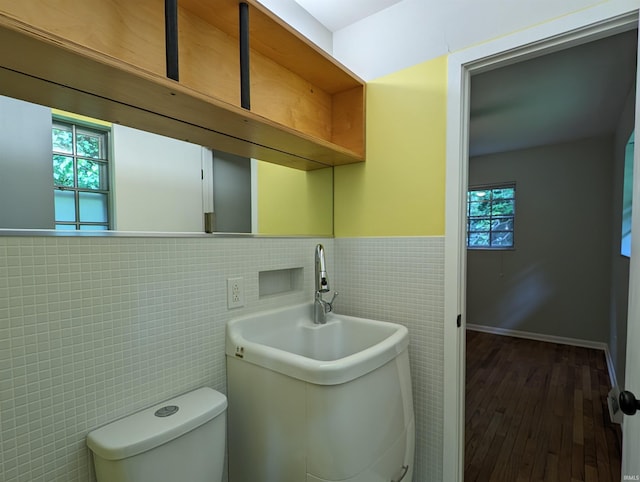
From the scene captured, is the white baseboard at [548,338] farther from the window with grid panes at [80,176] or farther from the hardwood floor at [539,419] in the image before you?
the window with grid panes at [80,176]

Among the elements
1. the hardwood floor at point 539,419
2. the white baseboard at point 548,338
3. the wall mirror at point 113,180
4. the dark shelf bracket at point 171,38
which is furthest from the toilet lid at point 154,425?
the white baseboard at point 548,338

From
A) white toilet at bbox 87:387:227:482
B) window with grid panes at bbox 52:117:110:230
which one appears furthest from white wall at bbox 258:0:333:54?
white toilet at bbox 87:387:227:482

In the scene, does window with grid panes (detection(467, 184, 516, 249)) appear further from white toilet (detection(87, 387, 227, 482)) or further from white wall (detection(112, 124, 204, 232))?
white toilet (detection(87, 387, 227, 482))

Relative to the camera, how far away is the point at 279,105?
142cm

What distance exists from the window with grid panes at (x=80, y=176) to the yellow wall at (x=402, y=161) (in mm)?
1091

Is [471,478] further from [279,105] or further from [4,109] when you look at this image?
[4,109]

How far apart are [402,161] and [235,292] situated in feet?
3.15

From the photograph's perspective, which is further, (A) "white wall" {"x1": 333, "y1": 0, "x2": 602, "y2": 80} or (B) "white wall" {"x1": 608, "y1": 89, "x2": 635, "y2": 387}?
(B) "white wall" {"x1": 608, "y1": 89, "x2": 635, "y2": 387}

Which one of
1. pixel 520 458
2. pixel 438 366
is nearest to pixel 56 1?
pixel 438 366

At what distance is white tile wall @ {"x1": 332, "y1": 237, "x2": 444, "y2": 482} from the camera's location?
1.39 m

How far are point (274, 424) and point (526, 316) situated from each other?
407cm

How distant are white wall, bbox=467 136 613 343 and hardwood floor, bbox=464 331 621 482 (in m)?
0.56

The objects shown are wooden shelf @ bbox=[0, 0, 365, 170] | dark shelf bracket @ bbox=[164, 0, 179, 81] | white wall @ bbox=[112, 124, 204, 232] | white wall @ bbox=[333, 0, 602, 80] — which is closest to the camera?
wooden shelf @ bbox=[0, 0, 365, 170]

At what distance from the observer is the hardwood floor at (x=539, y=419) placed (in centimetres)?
171
